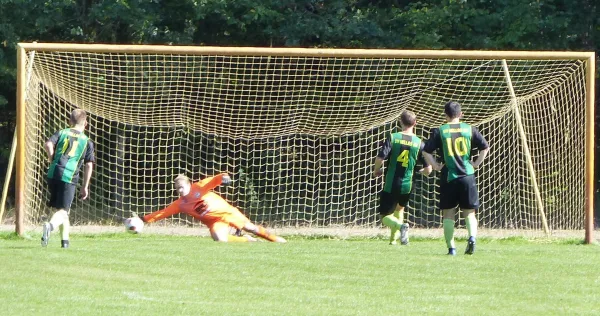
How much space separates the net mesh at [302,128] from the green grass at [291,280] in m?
3.22

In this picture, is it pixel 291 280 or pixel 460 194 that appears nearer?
pixel 291 280

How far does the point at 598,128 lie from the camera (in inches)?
849

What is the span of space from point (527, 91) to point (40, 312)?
9969 millimetres

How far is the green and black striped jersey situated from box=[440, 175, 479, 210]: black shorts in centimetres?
175

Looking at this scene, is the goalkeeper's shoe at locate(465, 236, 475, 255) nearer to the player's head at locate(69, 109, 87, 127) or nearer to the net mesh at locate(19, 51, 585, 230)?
the player's head at locate(69, 109, 87, 127)

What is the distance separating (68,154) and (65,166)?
5.4 inches

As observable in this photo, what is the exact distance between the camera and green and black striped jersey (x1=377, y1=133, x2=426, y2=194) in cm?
1352

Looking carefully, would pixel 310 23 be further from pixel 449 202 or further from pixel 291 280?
pixel 291 280

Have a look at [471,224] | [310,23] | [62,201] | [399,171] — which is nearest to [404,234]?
[399,171]

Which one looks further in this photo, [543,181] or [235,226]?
[543,181]

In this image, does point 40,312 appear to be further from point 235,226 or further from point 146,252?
point 235,226

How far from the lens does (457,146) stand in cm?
1178

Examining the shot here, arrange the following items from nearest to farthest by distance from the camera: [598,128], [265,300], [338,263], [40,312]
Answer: [40,312] < [265,300] < [338,263] < [598,128]

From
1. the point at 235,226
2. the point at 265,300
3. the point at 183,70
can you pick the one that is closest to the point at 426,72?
the point at 183,70
